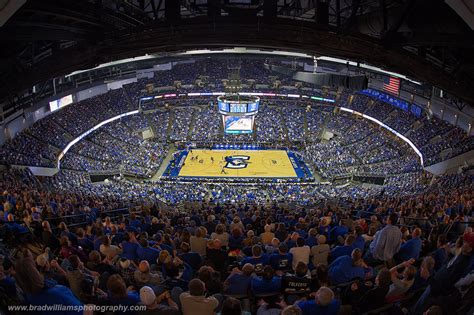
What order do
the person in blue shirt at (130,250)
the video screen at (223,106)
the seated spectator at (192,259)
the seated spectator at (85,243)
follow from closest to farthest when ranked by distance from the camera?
the seated spectator at (192,259) < the person in blue shirt at (130,250) < the seated spectator at (85,243) < the video screen at (223,106)

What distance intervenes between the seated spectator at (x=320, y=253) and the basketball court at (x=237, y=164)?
33.5m

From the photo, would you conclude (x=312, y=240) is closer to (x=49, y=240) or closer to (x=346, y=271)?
(x=346, y=271)

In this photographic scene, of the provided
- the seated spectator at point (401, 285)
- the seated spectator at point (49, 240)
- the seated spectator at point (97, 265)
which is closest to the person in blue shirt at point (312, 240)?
the seated spectator at point (401, 285)

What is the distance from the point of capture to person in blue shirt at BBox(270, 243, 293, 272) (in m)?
7.63

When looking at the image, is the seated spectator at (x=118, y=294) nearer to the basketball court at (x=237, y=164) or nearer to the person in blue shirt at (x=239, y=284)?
the person in blue shirt at (x=239, y=284)

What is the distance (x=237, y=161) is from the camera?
46438 mm

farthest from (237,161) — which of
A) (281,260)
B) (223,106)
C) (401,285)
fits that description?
(401,285)

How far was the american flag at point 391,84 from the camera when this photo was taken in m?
38.5

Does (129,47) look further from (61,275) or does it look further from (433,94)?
(433,94)

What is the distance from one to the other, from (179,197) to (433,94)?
21.5 m

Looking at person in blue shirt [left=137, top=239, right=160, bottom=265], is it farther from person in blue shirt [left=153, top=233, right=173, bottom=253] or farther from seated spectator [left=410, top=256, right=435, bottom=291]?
seated spectator [left=410, top=256, right=435, bottom=291]

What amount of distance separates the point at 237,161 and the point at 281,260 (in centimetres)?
3882

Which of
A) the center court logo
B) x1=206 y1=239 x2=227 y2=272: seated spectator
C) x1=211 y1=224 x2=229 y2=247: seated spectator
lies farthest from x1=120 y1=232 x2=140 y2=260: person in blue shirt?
the center court logo

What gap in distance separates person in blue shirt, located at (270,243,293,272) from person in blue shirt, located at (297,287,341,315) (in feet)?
7.72
